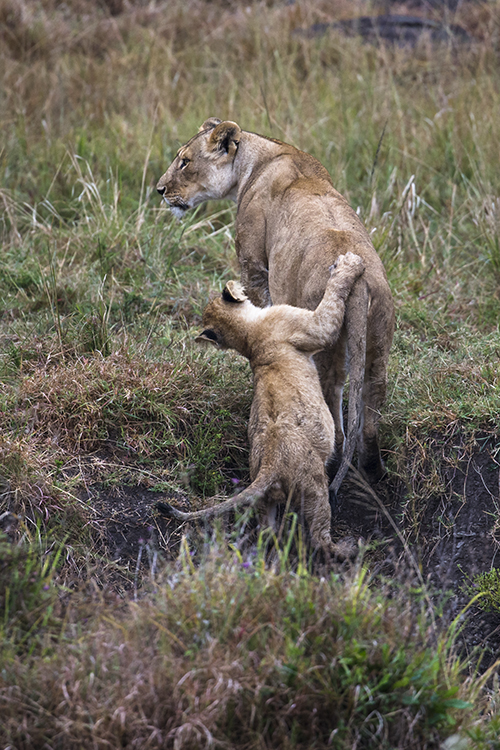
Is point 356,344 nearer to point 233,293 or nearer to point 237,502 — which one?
point 233,293

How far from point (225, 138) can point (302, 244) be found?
1.21m

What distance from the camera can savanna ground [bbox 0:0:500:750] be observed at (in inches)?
96.5

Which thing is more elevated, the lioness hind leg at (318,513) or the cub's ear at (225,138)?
the cub's ear at (225,138)

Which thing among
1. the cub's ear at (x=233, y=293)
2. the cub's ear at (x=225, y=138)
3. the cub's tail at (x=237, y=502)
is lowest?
the cub's tail at (x=237, y=502)

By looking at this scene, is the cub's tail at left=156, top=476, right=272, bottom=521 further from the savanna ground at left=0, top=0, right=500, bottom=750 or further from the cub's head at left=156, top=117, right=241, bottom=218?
the cub's head at left=156, top=117, right=241, bottom=218

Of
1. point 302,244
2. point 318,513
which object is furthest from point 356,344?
point 318,513

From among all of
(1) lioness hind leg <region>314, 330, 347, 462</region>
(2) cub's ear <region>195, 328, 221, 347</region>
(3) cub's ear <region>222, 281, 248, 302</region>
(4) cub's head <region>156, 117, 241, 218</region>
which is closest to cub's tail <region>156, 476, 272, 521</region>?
(1) lioness hind leg <region>314, 330, 347, 462</region>

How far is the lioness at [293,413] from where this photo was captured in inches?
137

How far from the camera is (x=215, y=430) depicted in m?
4.36

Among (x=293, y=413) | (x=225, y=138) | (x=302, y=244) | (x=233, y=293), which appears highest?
(x=225, y=138)

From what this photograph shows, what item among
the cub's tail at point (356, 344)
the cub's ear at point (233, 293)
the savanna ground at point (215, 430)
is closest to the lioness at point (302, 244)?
the cub's tail at point (356, 344)

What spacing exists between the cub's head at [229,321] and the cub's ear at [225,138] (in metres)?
1.11

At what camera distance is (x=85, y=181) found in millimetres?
7031

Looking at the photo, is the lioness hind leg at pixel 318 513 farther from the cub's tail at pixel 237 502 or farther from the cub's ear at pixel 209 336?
the cub's ear at pixel 209 336
